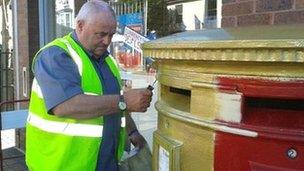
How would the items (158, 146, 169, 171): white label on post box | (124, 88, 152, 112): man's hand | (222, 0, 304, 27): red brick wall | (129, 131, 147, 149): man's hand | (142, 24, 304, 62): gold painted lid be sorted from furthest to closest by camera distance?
(129, 131, 147, 149): man's hand, (222, 0, 304, 27): red brick wall, (124, 88, 152, 112): man's hand, (158, 146, 169, 171): white label on post box, (142, 24, 304, 62): gold painted lid

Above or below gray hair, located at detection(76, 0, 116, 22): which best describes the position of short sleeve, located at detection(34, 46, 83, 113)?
below

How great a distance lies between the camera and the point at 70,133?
7.52 feet

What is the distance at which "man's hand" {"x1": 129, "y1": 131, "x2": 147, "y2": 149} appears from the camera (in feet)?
8.75

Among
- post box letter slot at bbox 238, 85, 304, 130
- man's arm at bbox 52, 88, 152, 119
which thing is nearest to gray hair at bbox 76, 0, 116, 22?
man's arm at bbox 52, 88, 152, 119

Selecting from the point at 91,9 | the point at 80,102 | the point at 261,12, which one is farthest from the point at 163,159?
the point at 261,12

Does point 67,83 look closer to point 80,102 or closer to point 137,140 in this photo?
point 80,102

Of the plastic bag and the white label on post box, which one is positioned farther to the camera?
the plastic bag

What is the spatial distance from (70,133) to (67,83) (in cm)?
28

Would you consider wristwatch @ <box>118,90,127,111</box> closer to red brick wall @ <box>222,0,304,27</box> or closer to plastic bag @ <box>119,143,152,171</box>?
plastic bag @ <box>119,143,152,171</box>

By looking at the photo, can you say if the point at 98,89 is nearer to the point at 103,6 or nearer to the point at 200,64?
the point at 103,6

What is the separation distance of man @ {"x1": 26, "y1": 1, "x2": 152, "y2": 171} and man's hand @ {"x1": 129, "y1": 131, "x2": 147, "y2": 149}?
15 centimetres

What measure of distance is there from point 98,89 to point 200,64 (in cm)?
94

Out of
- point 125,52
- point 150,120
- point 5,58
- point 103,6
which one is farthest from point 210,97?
point 5,58

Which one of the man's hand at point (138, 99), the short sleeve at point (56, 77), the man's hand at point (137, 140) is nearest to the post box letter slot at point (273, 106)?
the man's hand at point (138, 99)
